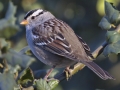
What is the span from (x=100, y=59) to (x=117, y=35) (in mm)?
2092

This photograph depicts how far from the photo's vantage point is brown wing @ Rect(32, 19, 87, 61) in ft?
11.8

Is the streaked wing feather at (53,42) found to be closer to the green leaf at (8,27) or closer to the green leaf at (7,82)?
the green leaf at (8,27)

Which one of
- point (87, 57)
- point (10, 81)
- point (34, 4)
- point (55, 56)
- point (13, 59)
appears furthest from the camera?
point (34, 4)

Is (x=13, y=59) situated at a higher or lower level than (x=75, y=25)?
higher

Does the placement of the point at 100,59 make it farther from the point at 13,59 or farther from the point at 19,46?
the point at 13,59

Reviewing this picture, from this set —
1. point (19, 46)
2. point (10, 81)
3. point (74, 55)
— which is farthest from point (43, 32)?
point (10, 81)

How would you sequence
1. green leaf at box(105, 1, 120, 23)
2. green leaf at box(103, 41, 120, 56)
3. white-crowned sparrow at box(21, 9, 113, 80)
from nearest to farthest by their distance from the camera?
green leaf at box(103, 41, 120, 56)
green leaf at box(105, 1, 120, 23)
white-crowned sparrow at box(21, 9, 113, 80)

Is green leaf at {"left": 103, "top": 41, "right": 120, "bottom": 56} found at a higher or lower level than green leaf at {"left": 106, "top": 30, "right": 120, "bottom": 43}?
lower

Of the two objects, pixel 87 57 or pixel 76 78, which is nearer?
pixel 87 57

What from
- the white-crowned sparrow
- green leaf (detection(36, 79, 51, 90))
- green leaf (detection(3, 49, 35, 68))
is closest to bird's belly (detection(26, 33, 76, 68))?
the white-crowned sparrow

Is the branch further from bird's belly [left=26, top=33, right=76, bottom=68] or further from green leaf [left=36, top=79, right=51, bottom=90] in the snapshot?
green leaf [left=36, top=79, right=51, bottom=90]

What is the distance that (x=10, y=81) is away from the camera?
2.63m

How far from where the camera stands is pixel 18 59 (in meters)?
2.83

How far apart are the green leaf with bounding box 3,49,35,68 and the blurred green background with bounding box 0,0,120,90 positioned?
6.23 ft
